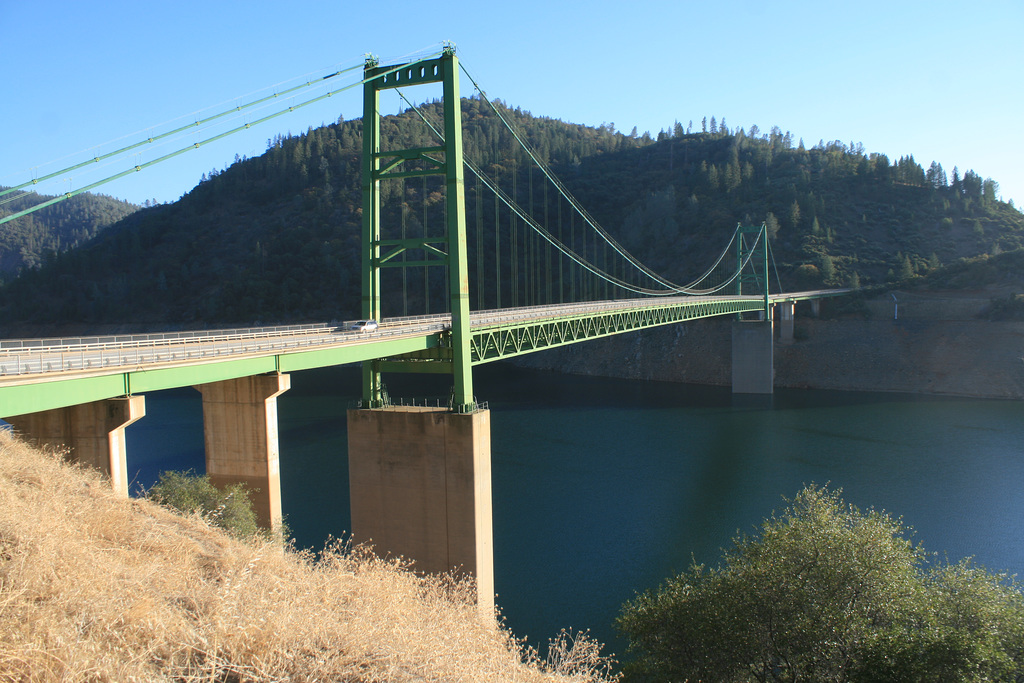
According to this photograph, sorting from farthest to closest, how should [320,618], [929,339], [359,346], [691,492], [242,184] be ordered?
[242,184] < [929,339] < [691,492] < [359,346] < [320,618]

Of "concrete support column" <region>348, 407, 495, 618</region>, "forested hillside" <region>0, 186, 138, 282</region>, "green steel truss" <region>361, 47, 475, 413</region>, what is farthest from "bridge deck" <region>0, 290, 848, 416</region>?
"forested hillside" <region>0, 186, 138, 282</region>

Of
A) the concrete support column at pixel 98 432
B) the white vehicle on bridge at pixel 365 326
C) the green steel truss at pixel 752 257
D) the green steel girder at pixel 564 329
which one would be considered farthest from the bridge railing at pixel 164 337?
the green steel truss at pixel 752 257

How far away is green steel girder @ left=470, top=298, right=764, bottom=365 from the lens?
18.6 meters

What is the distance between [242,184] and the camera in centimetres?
9456

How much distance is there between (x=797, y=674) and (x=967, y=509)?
55.5 ft

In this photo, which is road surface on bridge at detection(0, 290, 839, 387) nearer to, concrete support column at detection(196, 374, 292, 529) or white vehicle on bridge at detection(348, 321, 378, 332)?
white vehicle on bridge at detection(348, 321, 378, 332)

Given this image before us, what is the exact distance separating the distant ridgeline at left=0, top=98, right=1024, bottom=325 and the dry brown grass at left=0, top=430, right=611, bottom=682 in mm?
53240

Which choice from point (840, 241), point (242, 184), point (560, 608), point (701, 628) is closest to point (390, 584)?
point (701, 628)

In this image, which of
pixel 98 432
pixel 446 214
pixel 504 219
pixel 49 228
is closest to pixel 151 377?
pixel 98 432

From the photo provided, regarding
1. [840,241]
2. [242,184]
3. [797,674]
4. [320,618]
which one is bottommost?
[797,674]

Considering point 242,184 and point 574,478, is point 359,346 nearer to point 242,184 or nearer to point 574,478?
point 574,478

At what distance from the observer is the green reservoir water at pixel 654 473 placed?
1794 cm

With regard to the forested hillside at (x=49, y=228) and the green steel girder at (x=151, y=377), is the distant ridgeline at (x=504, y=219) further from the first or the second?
the green steel girder at (x=151, y=377)

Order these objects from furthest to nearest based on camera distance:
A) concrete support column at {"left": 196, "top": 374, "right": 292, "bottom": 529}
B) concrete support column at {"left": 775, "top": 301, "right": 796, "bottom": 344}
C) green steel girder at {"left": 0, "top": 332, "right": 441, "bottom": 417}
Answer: concrete support column at {"left": 775, "top": 301, "right": 796, "bottom": 344}
concrete support column at {"left": 196, "top": 374, "right": 292, "bottom": 529}
green steel girder at {"left": 0, "top": 332, "right": 441, "bottom": 417}
